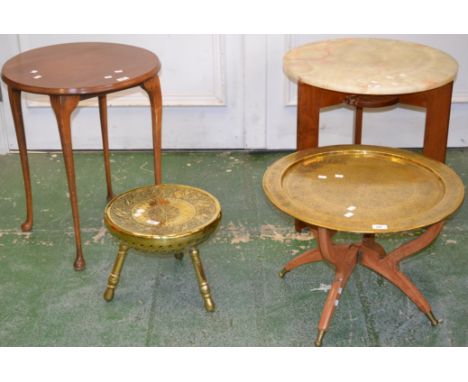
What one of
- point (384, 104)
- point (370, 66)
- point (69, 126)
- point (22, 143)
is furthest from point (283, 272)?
point (22, 143)

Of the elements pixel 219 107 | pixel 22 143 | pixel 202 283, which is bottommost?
pixel 202 283

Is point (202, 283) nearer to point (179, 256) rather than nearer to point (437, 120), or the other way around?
point (179, 256)

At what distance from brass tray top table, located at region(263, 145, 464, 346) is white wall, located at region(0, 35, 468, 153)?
1.22 metres

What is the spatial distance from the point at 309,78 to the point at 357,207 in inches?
26.0

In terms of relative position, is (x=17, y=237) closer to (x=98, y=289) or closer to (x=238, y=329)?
(x=98, y=289)

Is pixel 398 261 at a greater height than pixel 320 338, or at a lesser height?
greater

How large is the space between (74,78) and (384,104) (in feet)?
4.47

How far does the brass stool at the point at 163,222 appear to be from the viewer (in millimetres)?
2793

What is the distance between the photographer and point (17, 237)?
3.57m

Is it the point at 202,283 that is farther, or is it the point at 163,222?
the point at 202,283

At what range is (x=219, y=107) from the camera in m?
4.34

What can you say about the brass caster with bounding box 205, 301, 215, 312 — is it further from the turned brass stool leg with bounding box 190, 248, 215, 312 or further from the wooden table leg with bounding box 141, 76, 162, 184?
the wooden table leg with bounding box 141, 76, 162, 184

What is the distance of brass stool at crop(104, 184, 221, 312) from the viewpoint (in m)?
2.79

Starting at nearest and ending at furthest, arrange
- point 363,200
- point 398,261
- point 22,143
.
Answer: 1. point 363,200
2. point 398,261
3. point 22,143
